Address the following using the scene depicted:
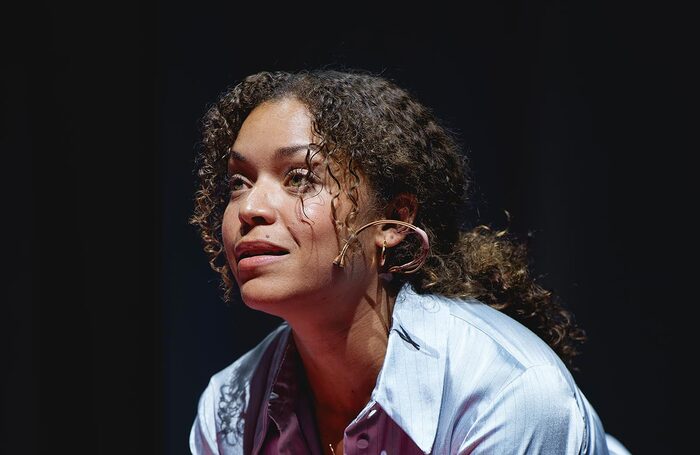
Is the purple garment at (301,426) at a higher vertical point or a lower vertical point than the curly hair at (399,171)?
lower

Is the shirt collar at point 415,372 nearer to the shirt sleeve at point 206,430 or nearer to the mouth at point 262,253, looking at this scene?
the mouth at point 262,253

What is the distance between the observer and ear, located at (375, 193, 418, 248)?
4.88 ft

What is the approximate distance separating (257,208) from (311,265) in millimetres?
137

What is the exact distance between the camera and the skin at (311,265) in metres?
1.37

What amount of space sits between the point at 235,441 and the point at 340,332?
1.11 ft

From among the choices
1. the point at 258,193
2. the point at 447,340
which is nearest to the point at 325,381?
the point at 447,340

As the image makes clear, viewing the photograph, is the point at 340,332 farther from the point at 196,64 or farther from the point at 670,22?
the point at 670,22

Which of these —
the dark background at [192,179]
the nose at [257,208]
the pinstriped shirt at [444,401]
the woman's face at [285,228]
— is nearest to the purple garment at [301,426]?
the pinstriped shirt at [444,401]

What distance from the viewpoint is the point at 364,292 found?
148 centimetres

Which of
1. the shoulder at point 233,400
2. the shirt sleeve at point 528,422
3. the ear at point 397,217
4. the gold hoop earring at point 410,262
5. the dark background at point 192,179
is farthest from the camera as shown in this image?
the dark background at point 192,179

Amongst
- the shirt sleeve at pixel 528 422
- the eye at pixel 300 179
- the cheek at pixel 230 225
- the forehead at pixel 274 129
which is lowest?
the shirt sleeve at pixel 528 422

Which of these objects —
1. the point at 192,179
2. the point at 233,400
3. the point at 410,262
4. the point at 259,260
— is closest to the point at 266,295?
the point at 259,260

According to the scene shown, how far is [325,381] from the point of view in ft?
5.17

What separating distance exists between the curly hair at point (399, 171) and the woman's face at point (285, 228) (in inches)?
1.5
